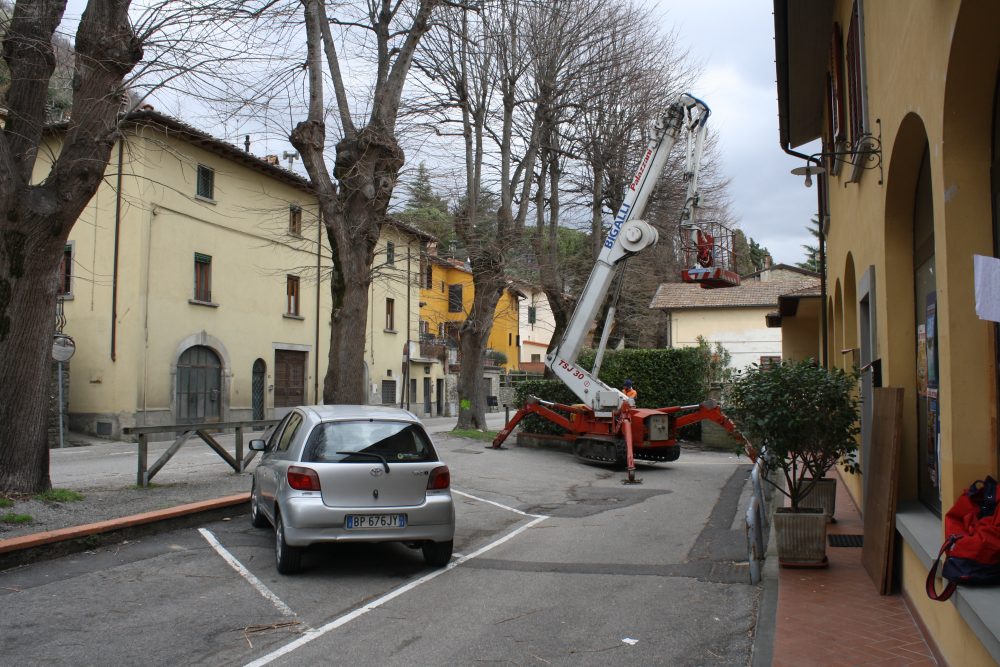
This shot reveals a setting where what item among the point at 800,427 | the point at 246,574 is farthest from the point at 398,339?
the point at 800,427

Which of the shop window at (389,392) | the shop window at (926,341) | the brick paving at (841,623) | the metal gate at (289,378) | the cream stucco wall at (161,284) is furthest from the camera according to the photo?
the shop window at (389,392)

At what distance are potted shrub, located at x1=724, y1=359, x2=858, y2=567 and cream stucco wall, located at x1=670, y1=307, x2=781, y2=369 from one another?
29.5 m

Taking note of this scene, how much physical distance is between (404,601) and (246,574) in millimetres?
1699

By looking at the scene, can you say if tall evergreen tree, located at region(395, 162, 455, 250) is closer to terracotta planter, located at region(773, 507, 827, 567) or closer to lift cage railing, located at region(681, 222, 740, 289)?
lift cage railing, located at region(681, 222, 740, 289)

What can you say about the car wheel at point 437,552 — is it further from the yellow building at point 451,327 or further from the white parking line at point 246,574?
the yellow building at point 451,327

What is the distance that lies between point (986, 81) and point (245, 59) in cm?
823

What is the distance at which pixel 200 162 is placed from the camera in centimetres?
2675

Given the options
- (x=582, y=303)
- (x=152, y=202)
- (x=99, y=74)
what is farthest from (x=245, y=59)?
(x=152, y=202)

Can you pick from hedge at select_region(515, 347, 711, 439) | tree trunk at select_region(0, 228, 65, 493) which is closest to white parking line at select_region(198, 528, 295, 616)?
tree trunk at select_region(0, 228, 65, 493)

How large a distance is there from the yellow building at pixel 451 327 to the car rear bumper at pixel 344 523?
3332 cm

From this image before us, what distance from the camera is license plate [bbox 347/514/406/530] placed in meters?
7.25

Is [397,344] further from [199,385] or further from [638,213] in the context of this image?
[638,213]

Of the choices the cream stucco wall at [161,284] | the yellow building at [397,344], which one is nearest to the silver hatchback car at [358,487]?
the cream stucco wall at [161,284]

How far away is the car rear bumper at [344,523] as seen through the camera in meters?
7.12
